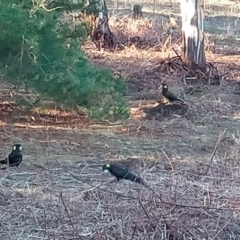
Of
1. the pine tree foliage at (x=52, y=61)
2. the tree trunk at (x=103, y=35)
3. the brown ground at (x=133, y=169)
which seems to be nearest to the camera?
the brown ground at (x=133, y=169)

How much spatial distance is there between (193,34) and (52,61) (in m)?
5.74

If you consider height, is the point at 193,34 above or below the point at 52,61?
below

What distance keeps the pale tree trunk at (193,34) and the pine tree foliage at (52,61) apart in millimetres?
4614

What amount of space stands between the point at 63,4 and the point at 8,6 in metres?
1.22

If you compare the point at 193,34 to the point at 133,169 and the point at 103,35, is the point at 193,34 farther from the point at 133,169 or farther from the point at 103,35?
→ the point at 133,169

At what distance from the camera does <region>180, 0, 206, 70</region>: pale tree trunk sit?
41.0 ft

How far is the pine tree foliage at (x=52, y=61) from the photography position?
22.4ft

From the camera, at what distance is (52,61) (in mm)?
7332

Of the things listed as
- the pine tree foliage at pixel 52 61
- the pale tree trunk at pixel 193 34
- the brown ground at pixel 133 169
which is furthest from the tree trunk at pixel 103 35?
the pine tree foliage at pixel 52 61

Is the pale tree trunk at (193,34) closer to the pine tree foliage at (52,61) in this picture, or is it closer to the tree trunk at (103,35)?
the tree trunk at (103,35)

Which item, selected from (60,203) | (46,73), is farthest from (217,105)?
(60,203)

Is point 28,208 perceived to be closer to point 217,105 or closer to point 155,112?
point 155,112

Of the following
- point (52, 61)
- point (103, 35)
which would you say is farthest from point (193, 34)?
point (52, 61)

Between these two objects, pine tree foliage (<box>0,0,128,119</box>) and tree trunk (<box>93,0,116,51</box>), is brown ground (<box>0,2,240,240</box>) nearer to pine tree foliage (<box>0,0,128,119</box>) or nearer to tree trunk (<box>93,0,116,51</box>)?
pine tree foliage (<box>0,0,128,119</box>)
